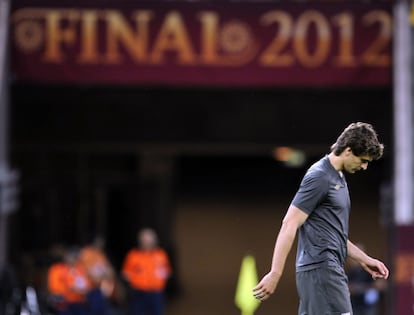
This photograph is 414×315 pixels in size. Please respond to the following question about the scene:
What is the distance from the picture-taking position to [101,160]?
24.2 metres

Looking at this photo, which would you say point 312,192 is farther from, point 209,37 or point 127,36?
point 127,36

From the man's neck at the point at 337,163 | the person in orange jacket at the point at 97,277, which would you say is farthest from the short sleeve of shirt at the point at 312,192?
the person in orange jacket at the point at 97,277

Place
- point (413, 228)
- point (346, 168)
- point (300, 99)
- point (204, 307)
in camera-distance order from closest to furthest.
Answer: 1. point (346, 168)
2. point (413, 228)
3. point (300, 99)
4. point (204, 307)

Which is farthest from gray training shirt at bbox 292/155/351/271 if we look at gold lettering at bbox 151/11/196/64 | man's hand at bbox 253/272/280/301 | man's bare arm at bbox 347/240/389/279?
gold lettering at bbox 151/11/196/64

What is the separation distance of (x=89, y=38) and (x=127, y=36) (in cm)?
59

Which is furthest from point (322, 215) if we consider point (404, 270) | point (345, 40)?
point (345, 40)

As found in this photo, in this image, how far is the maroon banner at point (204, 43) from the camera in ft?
60.8

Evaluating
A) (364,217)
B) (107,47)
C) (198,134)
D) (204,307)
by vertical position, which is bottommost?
(204,307)

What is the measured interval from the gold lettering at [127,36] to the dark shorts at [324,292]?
11712 millimetres

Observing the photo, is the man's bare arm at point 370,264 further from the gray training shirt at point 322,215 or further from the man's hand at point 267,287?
the man's hand at point 267,287

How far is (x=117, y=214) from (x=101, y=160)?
1141mm

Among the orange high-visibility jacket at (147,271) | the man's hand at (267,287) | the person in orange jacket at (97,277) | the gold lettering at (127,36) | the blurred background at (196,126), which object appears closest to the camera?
the man's hand at (267,287)

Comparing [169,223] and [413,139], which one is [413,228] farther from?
[169,223]

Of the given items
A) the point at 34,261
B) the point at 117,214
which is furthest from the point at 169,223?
the point at 34,261
